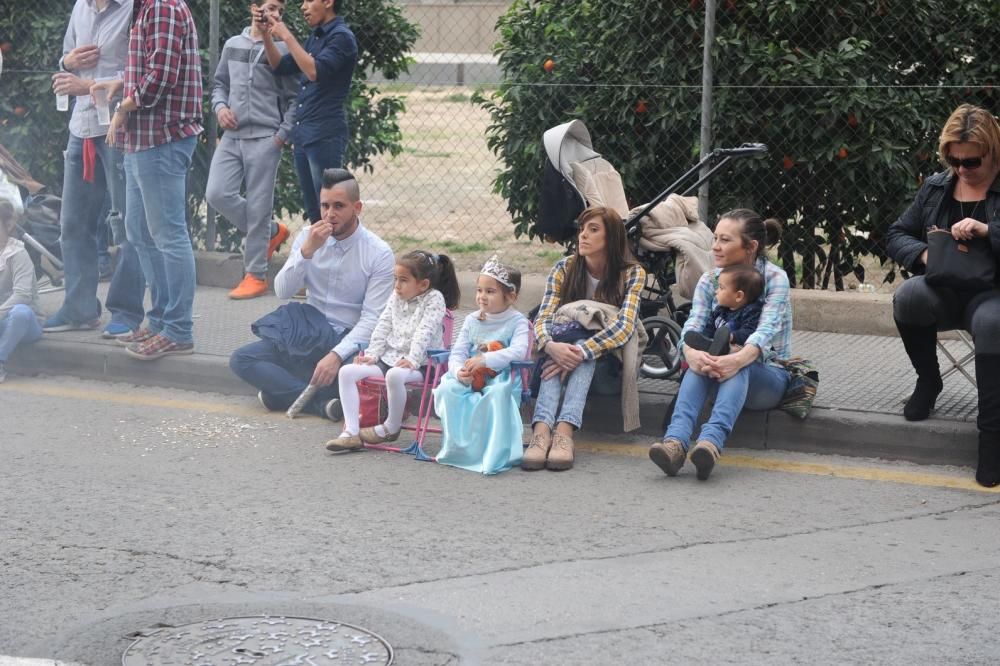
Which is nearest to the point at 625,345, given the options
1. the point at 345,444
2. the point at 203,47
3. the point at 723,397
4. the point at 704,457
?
the point at 723,397

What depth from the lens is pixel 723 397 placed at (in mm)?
6492

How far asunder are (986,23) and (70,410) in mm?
5724

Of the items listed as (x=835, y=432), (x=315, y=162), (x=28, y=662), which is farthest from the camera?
(x=315, y=162)

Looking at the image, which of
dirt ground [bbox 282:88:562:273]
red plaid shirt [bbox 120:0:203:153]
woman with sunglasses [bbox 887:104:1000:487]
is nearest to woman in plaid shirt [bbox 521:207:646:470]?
woman with sunglasses [bbox 887:104:1000:487]

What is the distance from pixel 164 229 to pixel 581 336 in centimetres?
264

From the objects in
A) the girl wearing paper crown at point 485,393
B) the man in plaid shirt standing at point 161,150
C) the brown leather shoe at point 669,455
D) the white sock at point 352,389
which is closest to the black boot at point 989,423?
the brown leather shoe at point 669,455

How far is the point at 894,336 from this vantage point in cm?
889

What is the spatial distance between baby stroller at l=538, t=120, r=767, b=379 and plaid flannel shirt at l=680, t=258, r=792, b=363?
23.2 inches

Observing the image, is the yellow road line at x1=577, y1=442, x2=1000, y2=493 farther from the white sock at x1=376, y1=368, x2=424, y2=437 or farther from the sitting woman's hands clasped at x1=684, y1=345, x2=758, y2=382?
the white sock at x1=376, y1=368, x2=424, y2=437

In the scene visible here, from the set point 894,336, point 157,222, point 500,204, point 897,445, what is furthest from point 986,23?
point 500,204

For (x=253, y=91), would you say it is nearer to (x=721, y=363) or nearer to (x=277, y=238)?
(x=277, y=238)

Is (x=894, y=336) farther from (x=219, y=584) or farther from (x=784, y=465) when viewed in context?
(x=219, y=584)

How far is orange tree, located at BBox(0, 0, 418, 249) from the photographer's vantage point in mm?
10859

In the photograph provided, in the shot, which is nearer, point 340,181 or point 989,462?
point 989,462
